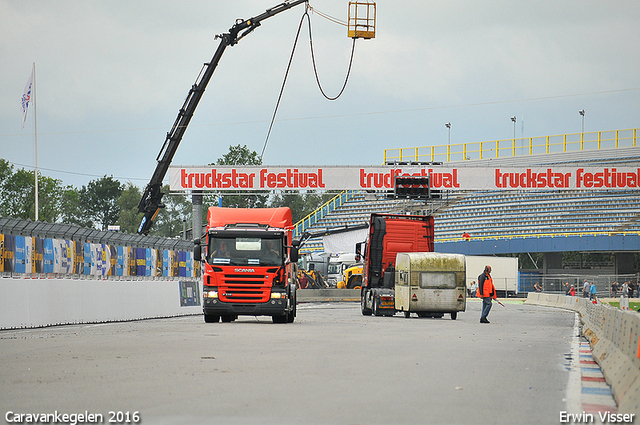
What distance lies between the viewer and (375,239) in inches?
1264

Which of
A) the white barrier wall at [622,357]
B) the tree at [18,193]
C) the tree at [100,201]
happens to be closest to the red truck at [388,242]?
the white barrier wall at [622,357]

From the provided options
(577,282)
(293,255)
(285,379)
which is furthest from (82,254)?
(577,282)

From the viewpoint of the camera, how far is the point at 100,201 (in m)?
135

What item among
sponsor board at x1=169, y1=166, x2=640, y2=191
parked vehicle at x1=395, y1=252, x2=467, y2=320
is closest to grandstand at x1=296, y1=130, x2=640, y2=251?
sponsor board at x1=169, y1=166, x2=640, y2=191

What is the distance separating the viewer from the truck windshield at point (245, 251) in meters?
22.6

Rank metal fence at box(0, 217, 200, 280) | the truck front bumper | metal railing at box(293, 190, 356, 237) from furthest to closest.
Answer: metal railing at box(293, 190, 356, 237), metal fence at box(0, 217, 200, 280), the truck front bumper

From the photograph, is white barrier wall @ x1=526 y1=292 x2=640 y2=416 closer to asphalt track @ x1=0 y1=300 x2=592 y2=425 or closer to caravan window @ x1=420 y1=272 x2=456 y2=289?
asphalt track @ x1=0 y1=300 x2=592 y2=425

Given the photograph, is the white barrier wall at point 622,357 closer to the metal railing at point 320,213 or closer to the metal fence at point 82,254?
the metal fence at point 82,254

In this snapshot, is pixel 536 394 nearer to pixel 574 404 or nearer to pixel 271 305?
pixel 574 404

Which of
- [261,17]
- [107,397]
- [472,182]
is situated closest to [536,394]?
[107,397]

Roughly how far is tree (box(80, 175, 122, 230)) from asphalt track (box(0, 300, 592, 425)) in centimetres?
12070

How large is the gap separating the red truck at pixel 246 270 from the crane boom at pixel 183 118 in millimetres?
25057

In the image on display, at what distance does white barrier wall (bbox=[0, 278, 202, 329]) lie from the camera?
61.6 ft

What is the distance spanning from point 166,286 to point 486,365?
57.2 feet
